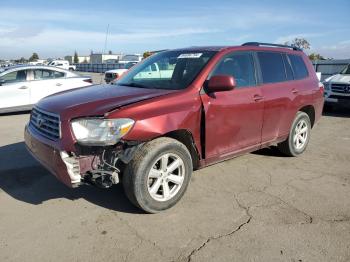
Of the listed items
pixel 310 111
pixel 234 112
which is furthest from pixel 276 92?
pixel 310 111

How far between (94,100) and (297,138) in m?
3.79

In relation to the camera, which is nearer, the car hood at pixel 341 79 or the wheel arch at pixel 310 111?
the wheel arch at pixel 310 111

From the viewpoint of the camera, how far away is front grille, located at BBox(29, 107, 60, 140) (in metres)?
3.74

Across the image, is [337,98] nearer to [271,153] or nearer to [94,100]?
[271,153]

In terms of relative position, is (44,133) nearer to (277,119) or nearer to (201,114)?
(201,114)

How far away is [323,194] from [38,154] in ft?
11.4

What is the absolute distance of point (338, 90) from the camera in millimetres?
11203

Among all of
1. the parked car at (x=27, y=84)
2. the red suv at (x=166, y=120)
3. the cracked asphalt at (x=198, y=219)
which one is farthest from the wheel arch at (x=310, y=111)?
the parked car at (x=27, y=84)

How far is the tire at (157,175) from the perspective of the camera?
365 centimetres

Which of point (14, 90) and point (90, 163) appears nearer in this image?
point (90, 163)

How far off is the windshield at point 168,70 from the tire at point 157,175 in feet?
2.72

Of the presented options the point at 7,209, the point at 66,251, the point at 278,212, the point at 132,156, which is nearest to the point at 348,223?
the point at 278,212

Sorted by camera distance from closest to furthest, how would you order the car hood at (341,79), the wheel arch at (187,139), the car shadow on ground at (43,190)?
the wheel arch at (187,139) < the car shadow on ground at (43,190) < the car hood at (341,79)

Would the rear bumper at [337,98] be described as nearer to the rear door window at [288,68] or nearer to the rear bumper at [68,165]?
the rear door window at [288,68]
